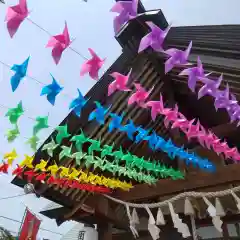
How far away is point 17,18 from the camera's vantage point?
1781 mm

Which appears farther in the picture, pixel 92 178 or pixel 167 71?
pixel 92 178

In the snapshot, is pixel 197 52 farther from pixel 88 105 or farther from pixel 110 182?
pixel 110 182

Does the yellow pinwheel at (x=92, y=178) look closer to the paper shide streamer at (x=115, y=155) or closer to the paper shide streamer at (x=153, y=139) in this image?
the paper shide streamer at (x=115, y=155)

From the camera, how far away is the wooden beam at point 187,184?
406cm

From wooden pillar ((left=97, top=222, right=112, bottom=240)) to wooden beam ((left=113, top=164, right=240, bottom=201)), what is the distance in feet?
1.84

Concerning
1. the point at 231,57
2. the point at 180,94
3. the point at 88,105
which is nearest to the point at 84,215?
the point at 88,105

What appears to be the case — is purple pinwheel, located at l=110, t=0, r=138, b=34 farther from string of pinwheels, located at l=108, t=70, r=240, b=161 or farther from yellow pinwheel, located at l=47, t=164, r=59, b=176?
yellow pinwheel, located at l=47, t=164, r=59, b=176

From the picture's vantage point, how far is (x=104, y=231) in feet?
15.8

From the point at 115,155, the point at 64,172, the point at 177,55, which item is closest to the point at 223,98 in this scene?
the point at 177,55

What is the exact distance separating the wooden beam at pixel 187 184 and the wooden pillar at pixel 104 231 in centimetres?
56

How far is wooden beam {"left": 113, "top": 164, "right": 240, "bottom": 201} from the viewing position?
4.06m

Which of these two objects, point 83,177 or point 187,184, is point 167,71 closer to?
point 83,177

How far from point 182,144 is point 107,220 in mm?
1810

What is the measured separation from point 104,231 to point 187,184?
1.62 m
